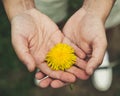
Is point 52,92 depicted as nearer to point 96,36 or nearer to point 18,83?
point 18,83

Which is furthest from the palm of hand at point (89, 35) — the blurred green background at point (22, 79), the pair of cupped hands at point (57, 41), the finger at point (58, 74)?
the blurred green background at point (22, 79)

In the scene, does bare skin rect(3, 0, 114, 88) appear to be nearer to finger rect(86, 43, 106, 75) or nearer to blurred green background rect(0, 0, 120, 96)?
finger rect(86, 43, 106, 75)

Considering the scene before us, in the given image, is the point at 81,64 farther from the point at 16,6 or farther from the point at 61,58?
the point at 16,6

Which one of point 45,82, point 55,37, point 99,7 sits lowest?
point 45,82

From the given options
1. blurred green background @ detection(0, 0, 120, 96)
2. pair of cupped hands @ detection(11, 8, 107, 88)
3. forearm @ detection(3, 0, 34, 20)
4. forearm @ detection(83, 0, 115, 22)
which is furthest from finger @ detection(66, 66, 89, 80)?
blurred green background @ detection(0, 0, 120, 96)

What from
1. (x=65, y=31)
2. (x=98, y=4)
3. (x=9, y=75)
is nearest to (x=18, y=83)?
(x=9, y=75)

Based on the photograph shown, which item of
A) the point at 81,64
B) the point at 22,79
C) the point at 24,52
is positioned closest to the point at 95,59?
the point at 81,64

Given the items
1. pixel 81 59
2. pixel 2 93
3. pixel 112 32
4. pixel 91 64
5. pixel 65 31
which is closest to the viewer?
pixel 91 64
